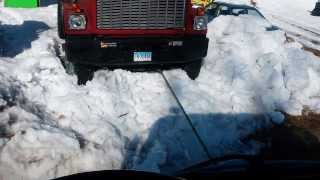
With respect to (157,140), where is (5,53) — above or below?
above

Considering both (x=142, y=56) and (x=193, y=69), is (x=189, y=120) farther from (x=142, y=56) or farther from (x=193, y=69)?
(x=193, y=69)

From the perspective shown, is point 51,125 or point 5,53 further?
point 5,53

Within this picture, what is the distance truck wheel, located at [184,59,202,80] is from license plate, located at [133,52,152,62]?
1.02 meters

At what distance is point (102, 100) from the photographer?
30.0 ft

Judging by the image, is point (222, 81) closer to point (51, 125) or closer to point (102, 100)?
point (102, 100)

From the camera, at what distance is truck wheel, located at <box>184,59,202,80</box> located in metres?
10.4

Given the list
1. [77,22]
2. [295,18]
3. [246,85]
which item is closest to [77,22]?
[77,22]

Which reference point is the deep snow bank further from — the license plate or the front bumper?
the license plate

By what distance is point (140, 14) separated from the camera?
31.3 ft

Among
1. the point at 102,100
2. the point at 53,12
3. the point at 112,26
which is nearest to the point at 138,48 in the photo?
the point at 112,26

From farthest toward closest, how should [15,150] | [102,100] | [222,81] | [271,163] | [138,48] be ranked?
[222,81] → [138,48] → [102,100] → [15,150] → [271,163]

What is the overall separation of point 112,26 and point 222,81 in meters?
2.61

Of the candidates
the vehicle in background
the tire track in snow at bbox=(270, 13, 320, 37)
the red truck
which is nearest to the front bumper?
the red truck

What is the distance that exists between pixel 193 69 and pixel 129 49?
1.54m
